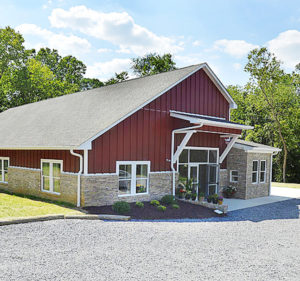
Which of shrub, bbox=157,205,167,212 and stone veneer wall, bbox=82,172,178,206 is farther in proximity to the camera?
shrub, bbox=157,205,167,212

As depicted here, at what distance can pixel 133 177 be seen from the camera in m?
13.5

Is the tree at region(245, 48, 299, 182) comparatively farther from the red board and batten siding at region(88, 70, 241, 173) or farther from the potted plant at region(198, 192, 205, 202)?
the potted plant at region(198, 192, 205, 202)

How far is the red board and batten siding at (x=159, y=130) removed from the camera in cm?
1252

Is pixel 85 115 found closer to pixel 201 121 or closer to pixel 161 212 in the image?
pixel 201 121

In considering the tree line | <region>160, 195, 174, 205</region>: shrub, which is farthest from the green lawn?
the tree line

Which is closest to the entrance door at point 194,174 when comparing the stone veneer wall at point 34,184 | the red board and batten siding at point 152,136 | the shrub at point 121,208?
the red board and batten siding at point 152,136

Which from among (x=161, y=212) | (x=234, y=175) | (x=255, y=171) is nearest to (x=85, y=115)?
(x=161, y=212)

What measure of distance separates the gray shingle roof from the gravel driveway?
12.8 feet

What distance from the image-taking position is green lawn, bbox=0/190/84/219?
417 inches

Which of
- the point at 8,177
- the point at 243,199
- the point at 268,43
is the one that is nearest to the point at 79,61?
the point at 268,43

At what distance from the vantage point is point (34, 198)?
47.1ft

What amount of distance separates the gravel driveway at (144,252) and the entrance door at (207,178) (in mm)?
6385

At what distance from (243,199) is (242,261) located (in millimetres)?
11358

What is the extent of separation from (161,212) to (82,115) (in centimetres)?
645
